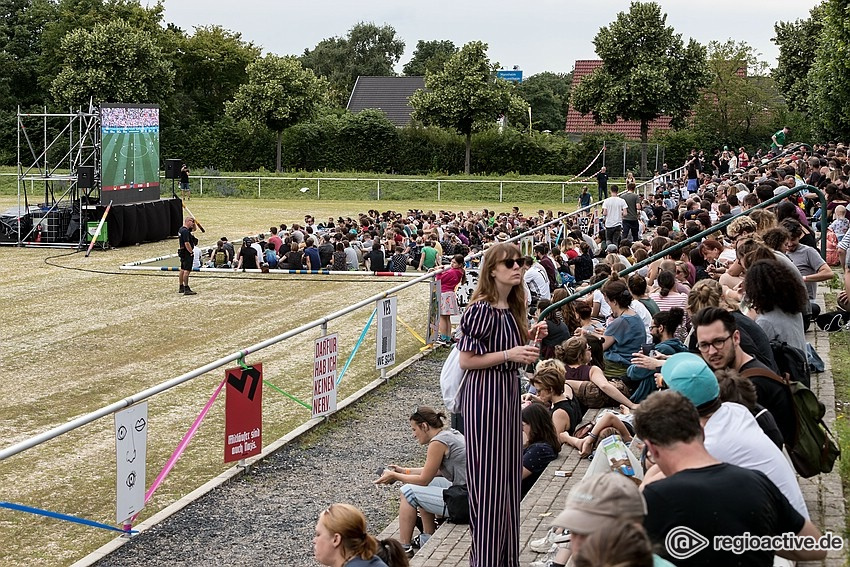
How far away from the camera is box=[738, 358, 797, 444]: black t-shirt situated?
563 centimetres

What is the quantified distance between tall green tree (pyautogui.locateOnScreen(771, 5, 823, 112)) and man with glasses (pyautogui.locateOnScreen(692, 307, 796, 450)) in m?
48.4

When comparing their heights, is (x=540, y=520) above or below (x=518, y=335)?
below

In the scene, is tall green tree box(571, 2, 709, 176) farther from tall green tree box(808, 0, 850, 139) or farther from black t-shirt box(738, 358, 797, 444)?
black t-shirt box(738, 358, 797, 444)

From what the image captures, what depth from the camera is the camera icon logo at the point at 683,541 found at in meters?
3.87

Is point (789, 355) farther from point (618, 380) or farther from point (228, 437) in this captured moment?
point (228, 437)

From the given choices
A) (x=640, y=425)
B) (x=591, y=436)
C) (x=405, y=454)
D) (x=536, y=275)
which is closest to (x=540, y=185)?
(x=536, y=275)

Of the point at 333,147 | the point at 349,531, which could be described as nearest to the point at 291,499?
the point at 349,531

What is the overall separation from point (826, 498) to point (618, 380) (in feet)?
8.51

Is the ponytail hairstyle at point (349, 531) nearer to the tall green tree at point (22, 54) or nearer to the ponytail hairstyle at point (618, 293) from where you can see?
the ponytail hairstyle at point (618, 293)

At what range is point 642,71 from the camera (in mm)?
51906

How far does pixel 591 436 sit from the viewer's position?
7.82m

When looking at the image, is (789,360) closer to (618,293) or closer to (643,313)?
(618,293)

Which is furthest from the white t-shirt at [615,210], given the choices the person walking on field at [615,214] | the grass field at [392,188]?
the grass field at [392,188]

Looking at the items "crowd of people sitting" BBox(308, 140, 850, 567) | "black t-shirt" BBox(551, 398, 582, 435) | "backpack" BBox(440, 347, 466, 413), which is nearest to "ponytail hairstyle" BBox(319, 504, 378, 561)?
"crowd of people sitting" BBox(308, 140, 850, 567)
